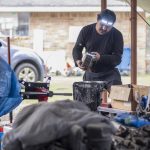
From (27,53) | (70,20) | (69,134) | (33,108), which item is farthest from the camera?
(70,20)

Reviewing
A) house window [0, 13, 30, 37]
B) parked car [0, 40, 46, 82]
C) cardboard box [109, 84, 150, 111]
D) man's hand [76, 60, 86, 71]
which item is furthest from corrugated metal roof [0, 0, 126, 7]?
cardboard box [109, 84, 150, 111]

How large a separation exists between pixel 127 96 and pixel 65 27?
54.9 ft

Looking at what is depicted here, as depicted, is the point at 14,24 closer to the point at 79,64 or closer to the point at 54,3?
the point at 54,3

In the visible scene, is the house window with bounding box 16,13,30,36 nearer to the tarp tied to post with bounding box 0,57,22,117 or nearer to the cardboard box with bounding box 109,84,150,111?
the tarp tied to post with bounding box 0,57,22,117

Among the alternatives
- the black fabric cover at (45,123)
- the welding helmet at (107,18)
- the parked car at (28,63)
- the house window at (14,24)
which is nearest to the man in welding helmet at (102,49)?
the welding helmet at (107,18)

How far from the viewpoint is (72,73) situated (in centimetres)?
2023

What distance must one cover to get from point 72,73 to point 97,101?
15314 millimetres

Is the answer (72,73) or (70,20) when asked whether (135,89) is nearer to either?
(72,73)

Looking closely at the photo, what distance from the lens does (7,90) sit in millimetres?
5336

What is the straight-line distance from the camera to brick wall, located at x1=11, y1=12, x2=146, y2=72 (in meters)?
21.3

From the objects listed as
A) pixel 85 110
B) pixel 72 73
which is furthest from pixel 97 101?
pixel 72 73

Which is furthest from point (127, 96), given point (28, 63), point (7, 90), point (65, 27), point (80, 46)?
point (65, 27)

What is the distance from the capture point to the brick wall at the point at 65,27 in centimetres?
2130

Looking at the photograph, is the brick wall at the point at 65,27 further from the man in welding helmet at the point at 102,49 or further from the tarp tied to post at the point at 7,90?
the tarp tied to post at the point at 7,90
